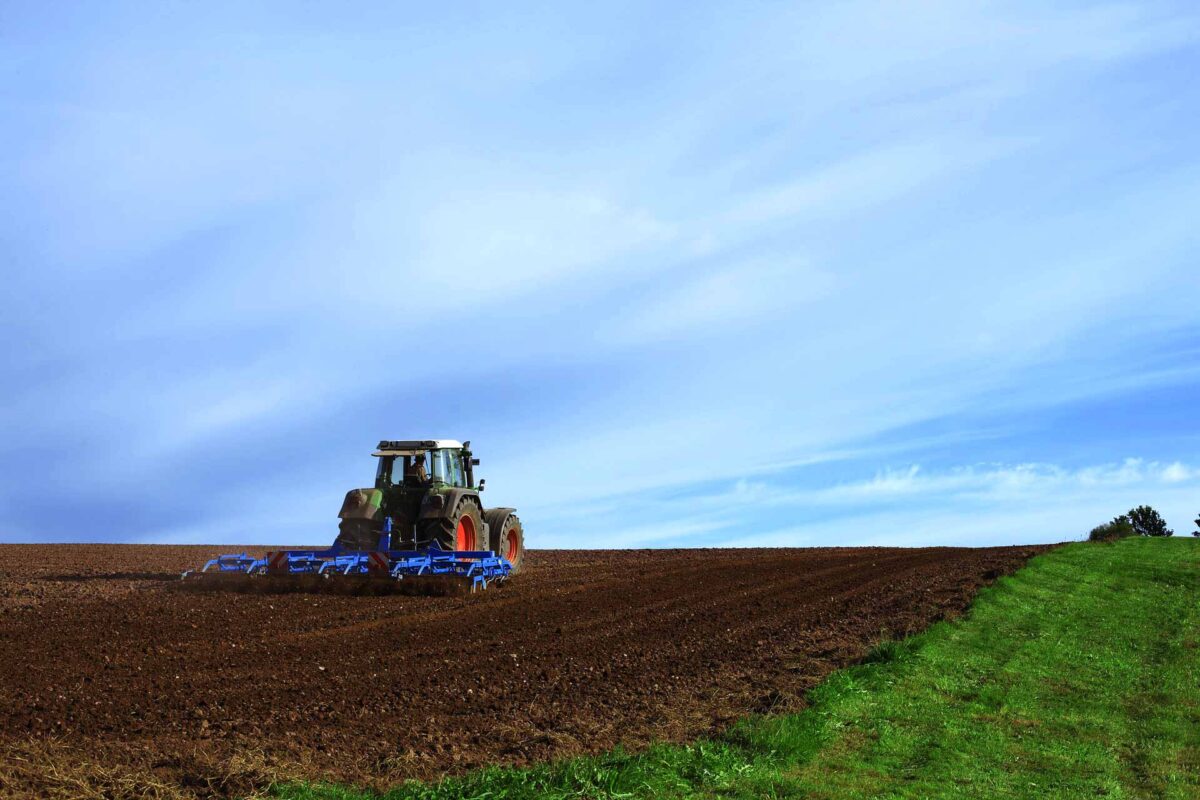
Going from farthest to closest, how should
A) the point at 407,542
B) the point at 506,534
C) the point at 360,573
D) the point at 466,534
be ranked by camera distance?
1. the point at 506,534
2. the point at 466,534
3. the point at 407,542
4. the point at 360,573

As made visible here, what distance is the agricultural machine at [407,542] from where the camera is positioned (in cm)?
1845

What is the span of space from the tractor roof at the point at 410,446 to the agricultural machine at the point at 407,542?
0.07ft

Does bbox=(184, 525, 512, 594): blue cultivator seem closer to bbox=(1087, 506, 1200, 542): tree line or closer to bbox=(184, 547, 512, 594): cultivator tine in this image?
bbox=(184, 547, 512, 594): cultivator tine

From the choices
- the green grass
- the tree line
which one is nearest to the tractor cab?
the green grass

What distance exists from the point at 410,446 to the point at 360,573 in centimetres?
321

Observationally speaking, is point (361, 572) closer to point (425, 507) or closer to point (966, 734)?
point (425, 507)

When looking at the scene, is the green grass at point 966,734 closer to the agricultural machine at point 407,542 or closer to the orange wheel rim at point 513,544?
the agricultural machine at point 407,542

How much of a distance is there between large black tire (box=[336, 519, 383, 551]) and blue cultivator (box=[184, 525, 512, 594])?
0.81 m

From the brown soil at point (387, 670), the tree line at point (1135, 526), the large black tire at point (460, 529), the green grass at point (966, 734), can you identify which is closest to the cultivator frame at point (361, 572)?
the large black tire at point (460, 529)

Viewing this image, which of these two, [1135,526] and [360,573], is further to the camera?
[1135,526]

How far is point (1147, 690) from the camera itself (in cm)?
1242

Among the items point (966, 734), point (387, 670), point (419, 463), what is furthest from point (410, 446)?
point (966, 734)

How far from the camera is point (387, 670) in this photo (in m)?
11.2

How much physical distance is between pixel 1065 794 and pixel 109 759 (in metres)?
7.53
